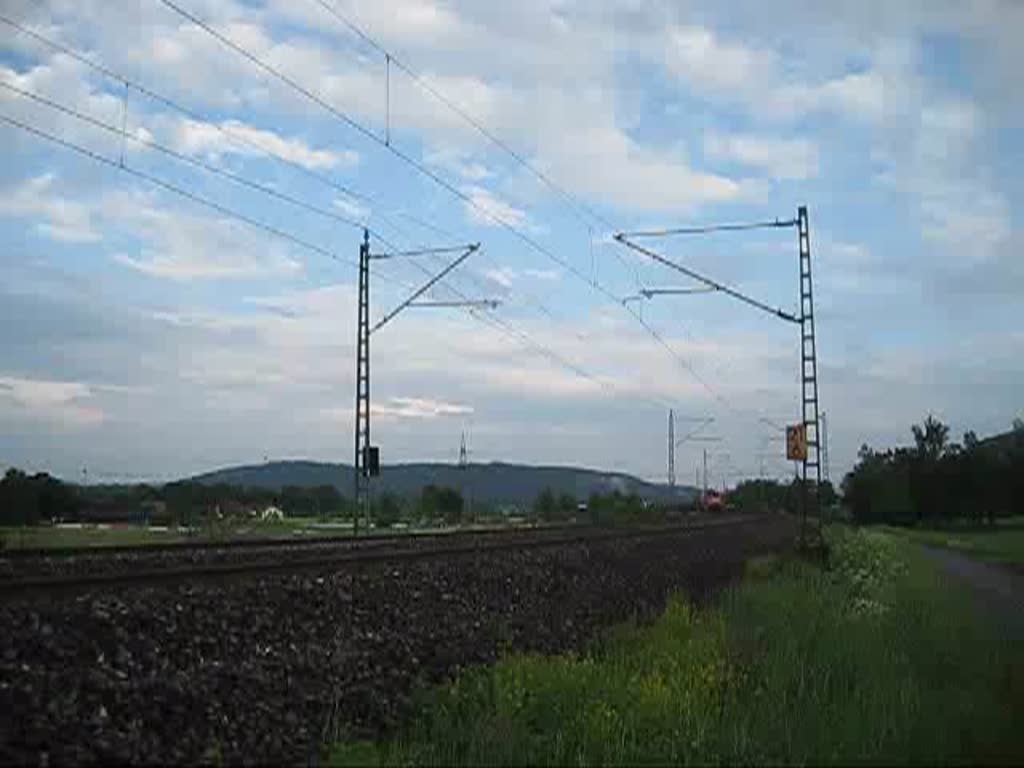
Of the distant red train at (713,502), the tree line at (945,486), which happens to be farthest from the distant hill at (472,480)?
the tree line at (945,486)

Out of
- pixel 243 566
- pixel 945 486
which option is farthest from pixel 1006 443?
pixel 243 566

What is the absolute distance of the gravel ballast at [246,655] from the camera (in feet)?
31.5

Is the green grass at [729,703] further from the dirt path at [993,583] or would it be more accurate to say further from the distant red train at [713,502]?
the distant red train at [713,502]

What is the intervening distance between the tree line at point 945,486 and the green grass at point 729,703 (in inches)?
5176

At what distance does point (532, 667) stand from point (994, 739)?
5.24m

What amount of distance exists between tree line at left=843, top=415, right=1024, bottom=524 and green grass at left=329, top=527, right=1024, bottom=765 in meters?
131

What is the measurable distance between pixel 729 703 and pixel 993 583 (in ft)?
109

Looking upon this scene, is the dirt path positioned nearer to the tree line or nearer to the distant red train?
the distant red train

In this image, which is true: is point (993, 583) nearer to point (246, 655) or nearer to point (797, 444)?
point (797, 444)

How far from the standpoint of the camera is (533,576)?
2345 centimetres

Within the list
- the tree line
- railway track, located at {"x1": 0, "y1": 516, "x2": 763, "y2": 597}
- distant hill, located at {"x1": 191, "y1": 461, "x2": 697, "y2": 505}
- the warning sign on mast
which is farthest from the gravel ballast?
the tree line

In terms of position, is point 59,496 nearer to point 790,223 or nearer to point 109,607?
point 790,223

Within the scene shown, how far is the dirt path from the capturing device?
30.9 m

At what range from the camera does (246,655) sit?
12742mm
